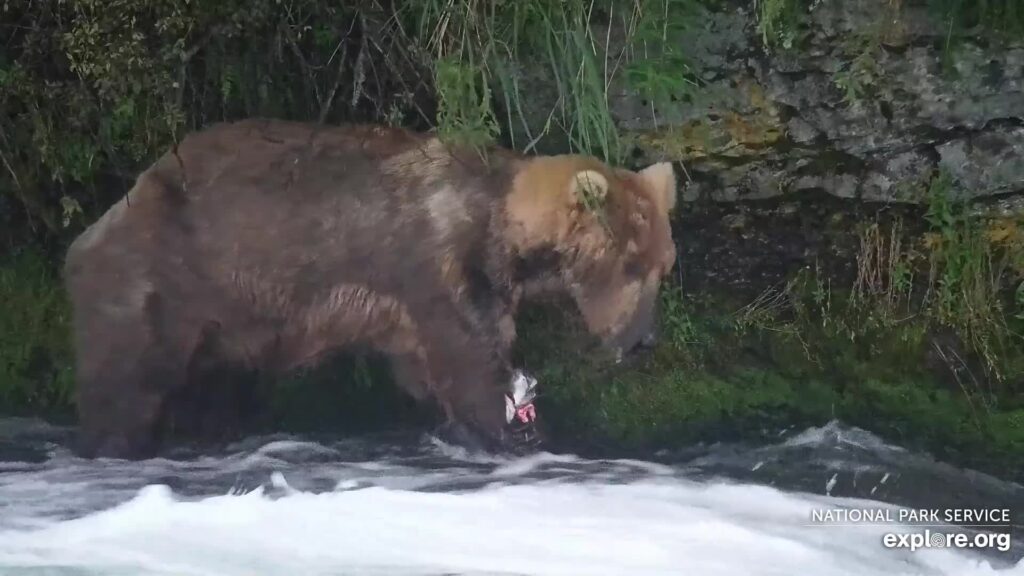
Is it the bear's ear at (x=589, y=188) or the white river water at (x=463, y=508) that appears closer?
the white river water at (x=463, y=508)

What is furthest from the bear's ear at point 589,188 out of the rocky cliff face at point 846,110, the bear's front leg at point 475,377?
the bear's front leg at point 475,377

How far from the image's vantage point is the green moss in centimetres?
190

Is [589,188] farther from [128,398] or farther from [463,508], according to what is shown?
[128,398]

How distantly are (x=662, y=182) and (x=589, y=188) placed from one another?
142mm

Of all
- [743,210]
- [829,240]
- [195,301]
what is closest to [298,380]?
[195,301]

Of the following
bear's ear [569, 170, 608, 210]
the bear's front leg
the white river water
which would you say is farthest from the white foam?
bear's ear [569, 170, 608, 210]

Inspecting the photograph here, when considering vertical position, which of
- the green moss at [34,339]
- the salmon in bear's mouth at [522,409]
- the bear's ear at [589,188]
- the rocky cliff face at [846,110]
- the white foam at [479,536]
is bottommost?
the white foam at [479,536]

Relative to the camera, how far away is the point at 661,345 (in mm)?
1929

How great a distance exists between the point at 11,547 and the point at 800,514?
1.36 meters

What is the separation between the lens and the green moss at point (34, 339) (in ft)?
6.24

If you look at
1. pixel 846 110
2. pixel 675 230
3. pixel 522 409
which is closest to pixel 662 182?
pixel 675 230

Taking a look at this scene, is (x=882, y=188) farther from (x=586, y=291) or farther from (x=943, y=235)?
(x=586, y=291)

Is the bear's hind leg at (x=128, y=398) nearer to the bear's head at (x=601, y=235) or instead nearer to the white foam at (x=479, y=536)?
the white foam at (x=479, y=536)

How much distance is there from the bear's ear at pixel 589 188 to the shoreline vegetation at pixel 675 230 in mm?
51
